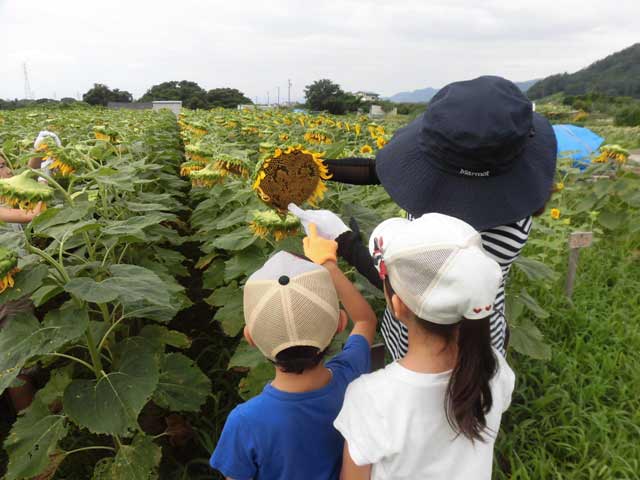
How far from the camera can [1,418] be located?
230 cm

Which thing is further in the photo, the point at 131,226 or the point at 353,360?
the point at 131,226

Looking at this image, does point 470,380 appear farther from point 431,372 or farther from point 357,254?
point 357,254

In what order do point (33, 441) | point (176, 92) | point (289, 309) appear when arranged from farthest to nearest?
point (176, 92) → point (33, 441) → point (289, 309)

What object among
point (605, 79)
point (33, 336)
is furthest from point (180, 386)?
point (605, 79)

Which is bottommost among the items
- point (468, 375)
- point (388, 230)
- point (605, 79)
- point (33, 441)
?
point (33, 441)

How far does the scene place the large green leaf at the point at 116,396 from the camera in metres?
1.43

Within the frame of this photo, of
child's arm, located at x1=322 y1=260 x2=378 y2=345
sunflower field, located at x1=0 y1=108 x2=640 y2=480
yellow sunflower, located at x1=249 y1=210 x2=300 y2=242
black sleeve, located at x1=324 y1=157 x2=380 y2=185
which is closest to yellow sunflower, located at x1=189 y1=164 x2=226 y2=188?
sunflower field, located at x1=0 y1=108 x2=640 y2=480

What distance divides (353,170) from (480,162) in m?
0.50

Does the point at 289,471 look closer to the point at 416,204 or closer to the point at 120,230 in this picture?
the point at 416,204

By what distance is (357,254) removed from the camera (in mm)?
1312

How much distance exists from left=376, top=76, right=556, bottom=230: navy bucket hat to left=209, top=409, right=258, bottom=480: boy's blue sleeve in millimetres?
563

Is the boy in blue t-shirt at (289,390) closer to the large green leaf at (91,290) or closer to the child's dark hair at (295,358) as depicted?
the child's dark hair at (295,358)

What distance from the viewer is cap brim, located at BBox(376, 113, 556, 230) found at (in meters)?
1.07

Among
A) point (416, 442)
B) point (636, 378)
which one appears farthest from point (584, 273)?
point (416, 442)
